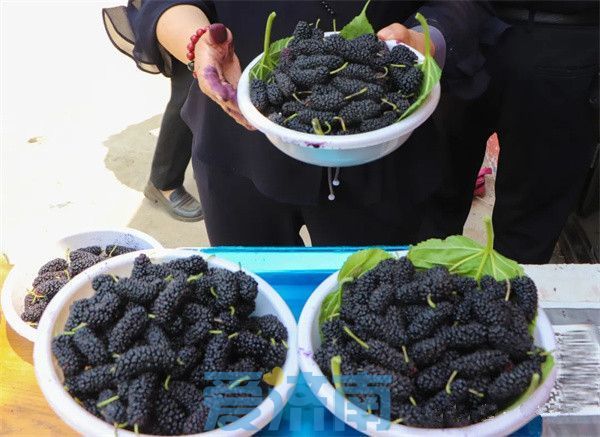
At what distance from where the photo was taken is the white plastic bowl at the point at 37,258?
3.79ft

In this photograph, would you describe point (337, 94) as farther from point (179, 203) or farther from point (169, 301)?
point (179, 203)

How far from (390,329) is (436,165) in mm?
581

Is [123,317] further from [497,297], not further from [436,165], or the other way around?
[436,165]

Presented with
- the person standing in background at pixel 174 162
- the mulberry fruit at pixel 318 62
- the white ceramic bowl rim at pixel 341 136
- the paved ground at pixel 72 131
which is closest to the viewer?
the white ceramic bowl rim at pixel 341 136

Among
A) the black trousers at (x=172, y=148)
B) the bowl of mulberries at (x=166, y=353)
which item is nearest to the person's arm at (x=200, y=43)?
the bowl of mulberries at (x=166, y=353)

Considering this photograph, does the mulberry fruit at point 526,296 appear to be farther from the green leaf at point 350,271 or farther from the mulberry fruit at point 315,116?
the mulberry fruit at point 315,116

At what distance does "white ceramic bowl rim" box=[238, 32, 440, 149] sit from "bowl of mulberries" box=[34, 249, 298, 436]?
0.86 feet

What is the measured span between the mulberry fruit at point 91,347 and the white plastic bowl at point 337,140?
1.49 ft

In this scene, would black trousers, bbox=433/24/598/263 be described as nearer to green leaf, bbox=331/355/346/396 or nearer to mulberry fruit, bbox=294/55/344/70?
mulberry fruit, bbox=294/55/344/70

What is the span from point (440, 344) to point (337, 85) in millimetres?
520

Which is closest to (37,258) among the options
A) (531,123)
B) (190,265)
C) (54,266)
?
(54,266)

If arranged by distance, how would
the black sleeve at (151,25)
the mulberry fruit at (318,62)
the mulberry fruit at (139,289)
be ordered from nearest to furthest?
the mulberry fruit at (139,289)
the mulberry fruit at (318,62)
the black sleeve at (151,25)

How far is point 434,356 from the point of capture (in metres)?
0.82

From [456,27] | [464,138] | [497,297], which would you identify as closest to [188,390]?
[497,297]
